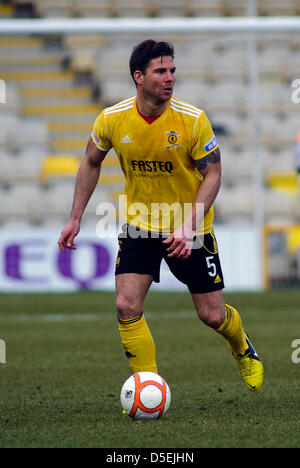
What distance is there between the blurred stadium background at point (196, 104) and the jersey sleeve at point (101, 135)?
7265 millimetres

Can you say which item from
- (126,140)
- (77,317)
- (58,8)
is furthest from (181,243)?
(58,8)

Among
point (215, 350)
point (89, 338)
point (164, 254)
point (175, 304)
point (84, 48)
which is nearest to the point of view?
point (164, 254)

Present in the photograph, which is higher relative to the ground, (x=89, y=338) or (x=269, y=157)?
(x=269, y=157)

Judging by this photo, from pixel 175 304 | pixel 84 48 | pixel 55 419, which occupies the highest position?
pixel 84 48

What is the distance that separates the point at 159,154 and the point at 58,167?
335 inches

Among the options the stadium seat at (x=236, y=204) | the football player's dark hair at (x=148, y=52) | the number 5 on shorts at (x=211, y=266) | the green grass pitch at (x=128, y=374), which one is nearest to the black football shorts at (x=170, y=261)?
the number 5 on shorts at (x=211, y=266)

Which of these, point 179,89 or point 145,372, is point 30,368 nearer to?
point 145,372

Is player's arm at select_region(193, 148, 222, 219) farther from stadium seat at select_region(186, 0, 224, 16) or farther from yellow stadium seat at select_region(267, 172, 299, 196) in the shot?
stadium seat at select_region(186, 0, 224, 16)

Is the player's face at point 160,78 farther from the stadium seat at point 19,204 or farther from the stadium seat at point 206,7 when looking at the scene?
the stadium seat at point 206,7

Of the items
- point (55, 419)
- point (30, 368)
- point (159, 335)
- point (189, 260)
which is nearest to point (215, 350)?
point (159, 335)

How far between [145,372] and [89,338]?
12.0 feet

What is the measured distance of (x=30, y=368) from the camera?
6.44 meters

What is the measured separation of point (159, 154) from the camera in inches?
188

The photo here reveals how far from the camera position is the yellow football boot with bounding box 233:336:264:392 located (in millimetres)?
5156
